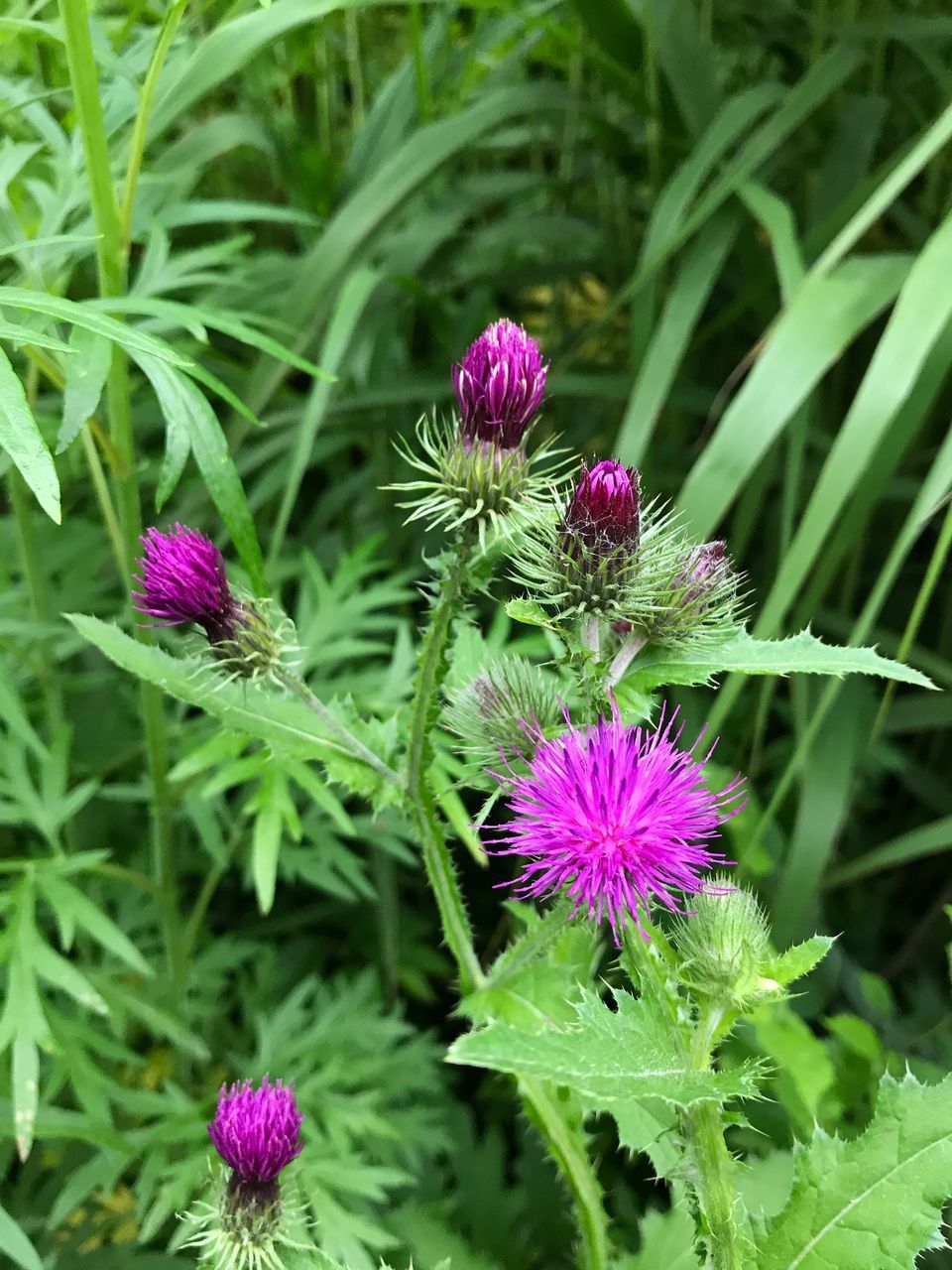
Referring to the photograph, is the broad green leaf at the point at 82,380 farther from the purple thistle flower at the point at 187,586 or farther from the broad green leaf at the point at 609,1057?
the broad green leaf at the point at 609,1057

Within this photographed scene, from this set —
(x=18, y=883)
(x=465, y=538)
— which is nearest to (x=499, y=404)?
(x=465, y=538)

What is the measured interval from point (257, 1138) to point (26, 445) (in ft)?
1.38

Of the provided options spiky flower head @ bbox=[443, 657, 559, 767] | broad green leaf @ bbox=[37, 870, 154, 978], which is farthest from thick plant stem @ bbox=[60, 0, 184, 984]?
spiky flower head @ bbox=[443, 657, 559, 767]

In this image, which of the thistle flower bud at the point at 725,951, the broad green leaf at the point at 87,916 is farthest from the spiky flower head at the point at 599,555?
the broad green leaf at the point at 87,916

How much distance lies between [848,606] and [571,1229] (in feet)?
3.18

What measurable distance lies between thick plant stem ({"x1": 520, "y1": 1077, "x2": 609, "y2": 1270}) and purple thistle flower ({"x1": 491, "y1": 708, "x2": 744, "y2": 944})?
8.7 inches

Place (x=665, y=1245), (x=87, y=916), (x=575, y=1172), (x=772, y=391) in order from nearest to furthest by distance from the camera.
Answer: (x=575, y=1172) → (x=665, y=1245) → (x=87, y=916) → (x=772, y=391)

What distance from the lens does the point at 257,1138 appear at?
0.61 m

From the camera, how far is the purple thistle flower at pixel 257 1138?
606 mm

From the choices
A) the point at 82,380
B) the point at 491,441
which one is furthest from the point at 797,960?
the point at 82,380

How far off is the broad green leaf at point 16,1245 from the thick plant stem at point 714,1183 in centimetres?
51

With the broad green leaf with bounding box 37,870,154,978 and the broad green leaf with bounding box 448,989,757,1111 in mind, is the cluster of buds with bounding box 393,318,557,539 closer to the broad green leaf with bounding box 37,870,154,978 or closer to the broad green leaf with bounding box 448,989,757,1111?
the broad green leaf with bounding box 448,989,757,1111

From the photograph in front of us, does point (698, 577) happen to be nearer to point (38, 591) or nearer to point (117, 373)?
point (117, 373)

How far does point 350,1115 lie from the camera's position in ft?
3.58
